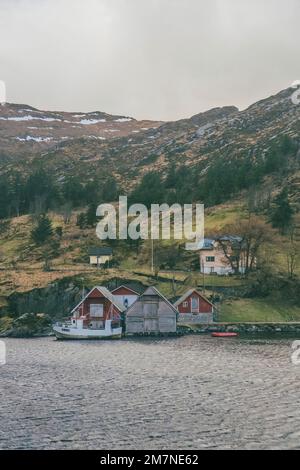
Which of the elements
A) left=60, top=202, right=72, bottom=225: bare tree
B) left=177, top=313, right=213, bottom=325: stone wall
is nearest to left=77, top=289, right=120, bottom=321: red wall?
left=177, top=313, right=213, bottom=325: stone wall

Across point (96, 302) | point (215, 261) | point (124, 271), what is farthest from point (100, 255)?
point (96, 302)

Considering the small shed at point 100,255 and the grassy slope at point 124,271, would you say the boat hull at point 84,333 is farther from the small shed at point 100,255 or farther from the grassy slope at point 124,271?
the small shed at point 100,255

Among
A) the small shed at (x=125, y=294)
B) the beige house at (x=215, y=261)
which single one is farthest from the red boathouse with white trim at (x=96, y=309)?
the beige house at (x=215, y=261)

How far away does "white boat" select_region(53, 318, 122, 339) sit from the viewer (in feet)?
348

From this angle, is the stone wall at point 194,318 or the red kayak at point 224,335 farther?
the stone wall at point 194,318

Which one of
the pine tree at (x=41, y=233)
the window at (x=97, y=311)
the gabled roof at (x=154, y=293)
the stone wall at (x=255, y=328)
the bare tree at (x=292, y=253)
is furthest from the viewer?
the pine tree at (x=41, y=233)

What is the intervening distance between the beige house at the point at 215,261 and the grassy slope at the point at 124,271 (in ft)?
12.0

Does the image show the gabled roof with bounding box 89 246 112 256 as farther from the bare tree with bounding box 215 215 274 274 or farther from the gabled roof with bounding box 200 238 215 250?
the bare tree with bounding box 215 215 274 274

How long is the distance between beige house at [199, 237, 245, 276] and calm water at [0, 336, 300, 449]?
5453cm

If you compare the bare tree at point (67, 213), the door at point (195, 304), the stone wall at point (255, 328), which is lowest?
the stone wall at point (255, 328)

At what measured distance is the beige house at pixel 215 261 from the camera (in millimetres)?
137625

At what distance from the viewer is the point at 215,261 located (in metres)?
141

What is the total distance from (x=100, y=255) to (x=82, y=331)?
4487 cm
